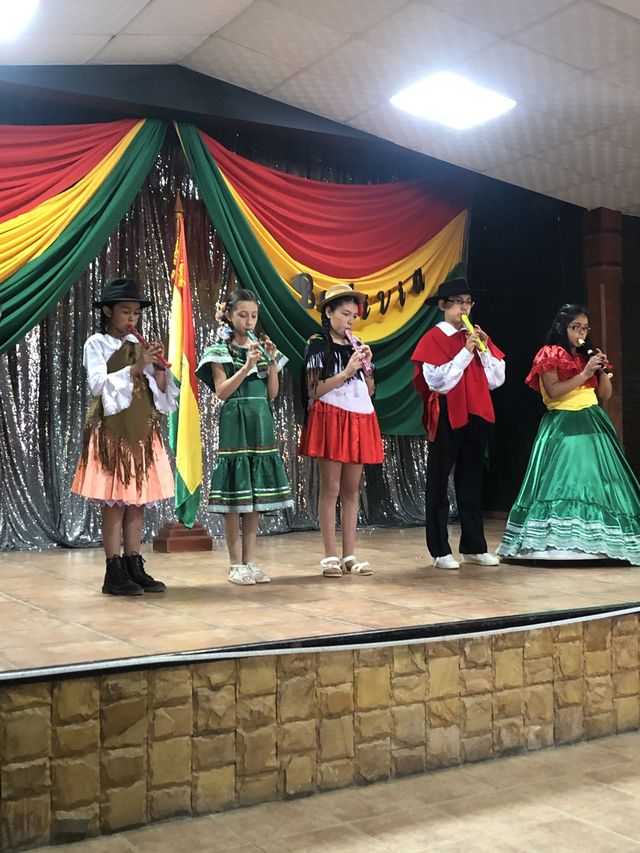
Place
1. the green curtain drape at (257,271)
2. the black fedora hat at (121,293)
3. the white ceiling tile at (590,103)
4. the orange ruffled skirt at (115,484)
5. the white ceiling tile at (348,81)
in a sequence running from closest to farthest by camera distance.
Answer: the orange ruffled skirt at (115,484) → the black fedora hat at (121,293) → the white ceiling tile at (348,81) → the white ceiling tile at (590,103) → the green curtain drape at (257,271)

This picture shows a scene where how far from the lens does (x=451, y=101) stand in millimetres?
5398

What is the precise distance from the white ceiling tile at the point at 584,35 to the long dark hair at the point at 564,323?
1327 mm

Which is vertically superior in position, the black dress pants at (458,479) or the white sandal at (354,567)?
the black dress pants at (458,479)

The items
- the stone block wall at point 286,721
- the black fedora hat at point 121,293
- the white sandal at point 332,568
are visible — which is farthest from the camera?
the white sandal at point 332,568

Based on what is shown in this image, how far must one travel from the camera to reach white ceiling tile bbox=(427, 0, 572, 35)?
14.4 feet

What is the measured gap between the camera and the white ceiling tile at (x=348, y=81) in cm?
501

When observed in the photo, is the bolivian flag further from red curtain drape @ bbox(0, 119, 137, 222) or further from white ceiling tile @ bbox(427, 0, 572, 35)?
white ceiling tile @ bbox(427, 0, 572, 35)

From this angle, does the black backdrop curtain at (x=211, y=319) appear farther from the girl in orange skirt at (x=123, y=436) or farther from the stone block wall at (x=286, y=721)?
the stone block wall at (x=286, y=721)

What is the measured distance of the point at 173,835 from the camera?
2176 millimetres

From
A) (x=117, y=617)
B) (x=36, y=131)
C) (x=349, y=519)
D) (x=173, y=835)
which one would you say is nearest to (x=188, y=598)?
(x=117, y=617)

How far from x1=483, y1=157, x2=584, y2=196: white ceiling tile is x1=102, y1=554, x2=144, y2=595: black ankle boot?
396 centimetres

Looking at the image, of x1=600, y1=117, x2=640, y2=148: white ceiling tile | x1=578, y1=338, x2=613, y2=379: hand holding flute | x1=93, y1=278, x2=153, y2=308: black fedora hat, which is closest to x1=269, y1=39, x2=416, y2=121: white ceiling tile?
x1=600, y1=117, x2=640, y2=148: white ceiling tile

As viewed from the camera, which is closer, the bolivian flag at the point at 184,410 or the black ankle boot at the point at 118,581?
the black ankle boot at the point at 118,581

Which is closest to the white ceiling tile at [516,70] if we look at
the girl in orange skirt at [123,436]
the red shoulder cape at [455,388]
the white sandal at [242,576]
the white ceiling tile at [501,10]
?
the white ceiling tile at [501,10]
